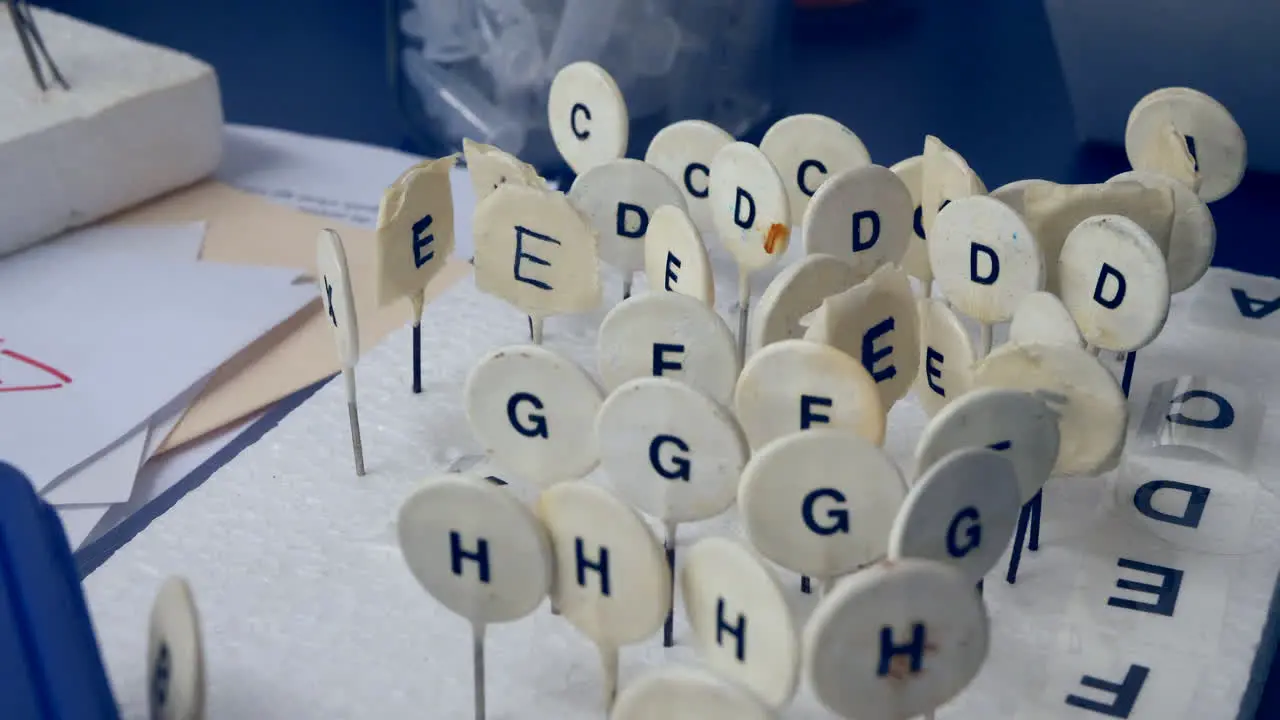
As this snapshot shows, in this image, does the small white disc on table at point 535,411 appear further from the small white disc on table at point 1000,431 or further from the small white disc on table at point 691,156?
the small white disc on table at point 691,156

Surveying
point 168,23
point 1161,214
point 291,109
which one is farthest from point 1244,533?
point 168,23

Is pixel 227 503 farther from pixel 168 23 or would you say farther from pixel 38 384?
pixel 168 23

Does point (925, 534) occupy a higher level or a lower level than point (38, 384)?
higher

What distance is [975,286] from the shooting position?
0.64 m

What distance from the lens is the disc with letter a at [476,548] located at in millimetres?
463

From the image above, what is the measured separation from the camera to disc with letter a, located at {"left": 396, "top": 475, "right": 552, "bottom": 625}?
46cm

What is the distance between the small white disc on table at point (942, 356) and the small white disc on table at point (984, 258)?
5cm

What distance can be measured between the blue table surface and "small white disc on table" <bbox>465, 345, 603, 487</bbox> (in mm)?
519

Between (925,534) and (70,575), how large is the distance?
28 centimetres

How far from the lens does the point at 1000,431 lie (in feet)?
1.65

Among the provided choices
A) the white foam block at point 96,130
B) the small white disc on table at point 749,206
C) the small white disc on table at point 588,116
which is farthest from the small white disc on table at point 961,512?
the white foam block at point 96,130

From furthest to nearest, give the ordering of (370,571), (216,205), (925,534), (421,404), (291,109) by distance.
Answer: (291,109) < (216,205) < (421,404) < (370,571) < (925,534)

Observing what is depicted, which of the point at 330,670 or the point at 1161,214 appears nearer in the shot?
the point at 330,670

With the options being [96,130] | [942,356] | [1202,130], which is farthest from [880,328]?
[96,130]
